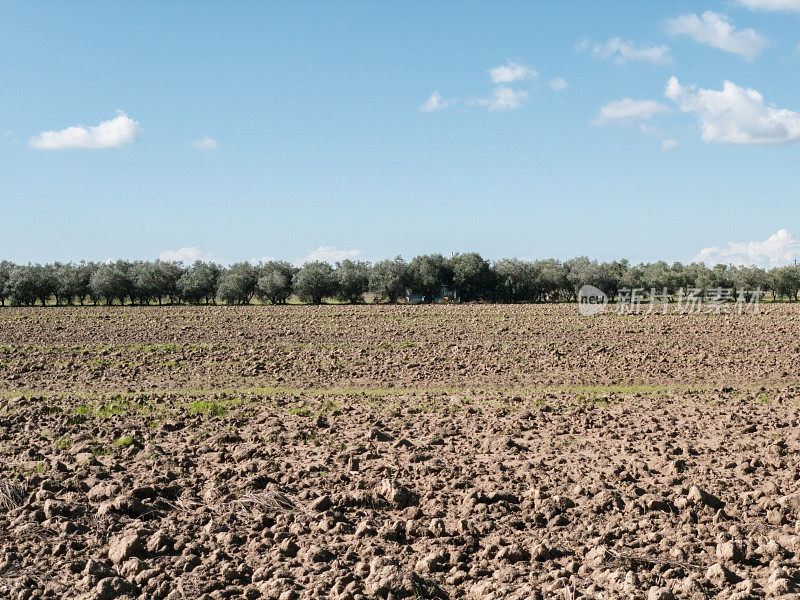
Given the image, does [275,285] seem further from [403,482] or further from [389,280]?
[403,482]

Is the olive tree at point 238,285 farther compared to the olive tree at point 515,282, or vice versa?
the olive tree at point 515,282

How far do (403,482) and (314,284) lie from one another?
207 feet

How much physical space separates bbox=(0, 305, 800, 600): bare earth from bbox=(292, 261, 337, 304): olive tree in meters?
49.9

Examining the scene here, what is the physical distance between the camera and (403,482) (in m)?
9.08

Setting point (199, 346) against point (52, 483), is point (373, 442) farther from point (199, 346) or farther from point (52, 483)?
point (199, 346)

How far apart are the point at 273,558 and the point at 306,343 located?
20496 mm

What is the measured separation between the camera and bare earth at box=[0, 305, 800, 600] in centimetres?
636

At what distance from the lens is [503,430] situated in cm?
1228

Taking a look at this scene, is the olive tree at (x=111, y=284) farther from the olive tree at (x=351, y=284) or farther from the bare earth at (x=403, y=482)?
the bare earth at (x=403, y=482)

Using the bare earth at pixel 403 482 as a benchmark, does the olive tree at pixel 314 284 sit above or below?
above

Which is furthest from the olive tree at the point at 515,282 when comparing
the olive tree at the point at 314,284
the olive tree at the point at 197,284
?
the olive tree at the point at 197,284

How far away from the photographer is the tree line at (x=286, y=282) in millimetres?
71938

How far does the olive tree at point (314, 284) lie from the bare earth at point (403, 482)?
49861mm

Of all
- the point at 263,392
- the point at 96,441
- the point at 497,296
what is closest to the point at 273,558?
the point at 96,441
